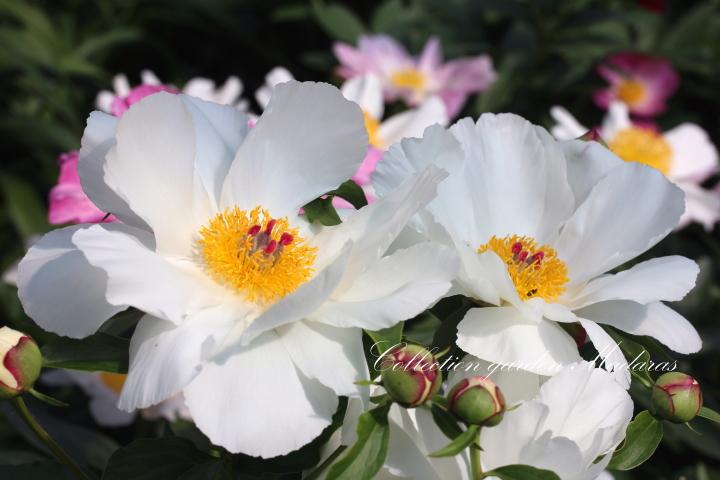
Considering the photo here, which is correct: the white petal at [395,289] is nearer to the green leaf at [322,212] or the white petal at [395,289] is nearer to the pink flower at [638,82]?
the green leaf at [322,212]

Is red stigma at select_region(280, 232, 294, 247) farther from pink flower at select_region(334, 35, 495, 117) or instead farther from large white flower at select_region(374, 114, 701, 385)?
pink flower at select_region(334, 35, 495, 117)

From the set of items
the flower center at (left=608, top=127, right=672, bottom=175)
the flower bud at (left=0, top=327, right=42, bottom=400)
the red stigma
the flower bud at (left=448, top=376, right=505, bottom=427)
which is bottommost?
the flower center at (left=608, top=127, right=672, bottom=175)

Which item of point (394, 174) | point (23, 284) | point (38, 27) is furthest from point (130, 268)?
point (38, 27)

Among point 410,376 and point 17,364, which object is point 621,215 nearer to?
→ point 410,376

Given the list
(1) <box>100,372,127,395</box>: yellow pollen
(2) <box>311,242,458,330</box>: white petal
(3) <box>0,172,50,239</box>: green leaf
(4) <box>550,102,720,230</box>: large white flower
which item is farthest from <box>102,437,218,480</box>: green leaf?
(3) <box>0,172,50,239</box>: green leaf

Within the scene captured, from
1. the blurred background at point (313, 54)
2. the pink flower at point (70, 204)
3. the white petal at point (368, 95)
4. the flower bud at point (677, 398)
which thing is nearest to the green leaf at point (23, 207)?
the blurred background at point (313, 54)

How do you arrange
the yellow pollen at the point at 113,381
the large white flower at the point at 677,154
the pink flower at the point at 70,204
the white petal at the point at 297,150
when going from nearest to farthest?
the white petal at the point at 297,150, the pink flower at the point at 70,204, the yellow pollen at the point at 113,381, the large white flower at the point at 677,154
